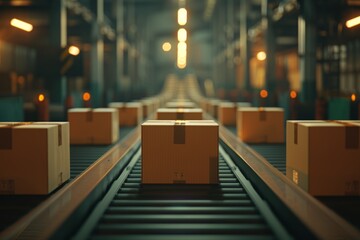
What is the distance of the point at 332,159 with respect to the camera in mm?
5863

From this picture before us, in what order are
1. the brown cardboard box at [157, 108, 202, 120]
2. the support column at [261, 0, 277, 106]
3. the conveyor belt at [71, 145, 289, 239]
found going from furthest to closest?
the support column at [261, 0, 277, 106] → the brown cardboard box at [157, 108, 202, 120] → the conveyor belt at [71, 145, 289, 239]

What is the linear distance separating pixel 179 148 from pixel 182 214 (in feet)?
4.16

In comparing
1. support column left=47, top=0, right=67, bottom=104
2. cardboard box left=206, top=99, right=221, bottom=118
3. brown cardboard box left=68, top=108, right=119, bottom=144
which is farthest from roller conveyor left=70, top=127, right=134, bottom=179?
cardboard box left=206, top=99, right=221, bottom=118

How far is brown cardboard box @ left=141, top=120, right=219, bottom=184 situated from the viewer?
6.58 meters

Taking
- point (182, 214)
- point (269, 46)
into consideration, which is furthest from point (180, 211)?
point (269, 46)

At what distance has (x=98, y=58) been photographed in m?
23.5

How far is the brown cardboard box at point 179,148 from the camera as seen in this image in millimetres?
6577

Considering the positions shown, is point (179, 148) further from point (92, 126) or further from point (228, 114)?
point (228, 114)

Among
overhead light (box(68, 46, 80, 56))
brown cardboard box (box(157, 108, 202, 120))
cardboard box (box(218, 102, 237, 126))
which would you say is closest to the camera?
brown cardboard box (box(157, 108, 202, 120))

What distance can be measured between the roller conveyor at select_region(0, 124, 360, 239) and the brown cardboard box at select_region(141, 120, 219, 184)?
21cm

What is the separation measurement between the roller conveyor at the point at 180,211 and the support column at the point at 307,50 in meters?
9.83

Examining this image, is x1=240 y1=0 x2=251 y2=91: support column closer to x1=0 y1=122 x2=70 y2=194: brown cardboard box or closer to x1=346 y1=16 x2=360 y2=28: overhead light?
x1=346 y1=16 x2=360 y2=28: overhead light

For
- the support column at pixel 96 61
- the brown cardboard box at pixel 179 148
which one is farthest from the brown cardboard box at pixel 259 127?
the support column at pixel 96 61

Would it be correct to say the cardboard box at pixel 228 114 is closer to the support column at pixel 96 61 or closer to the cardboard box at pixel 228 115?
the cardboard box at pixel 228 115
